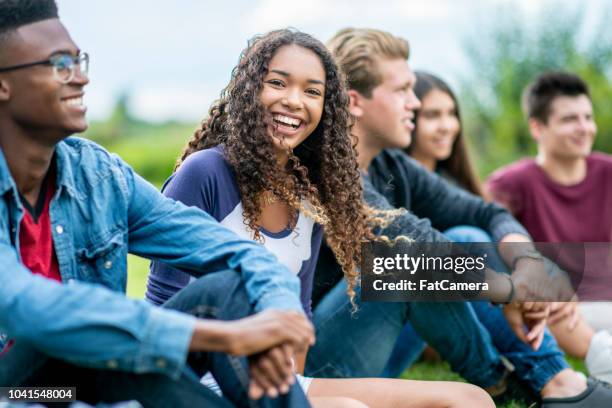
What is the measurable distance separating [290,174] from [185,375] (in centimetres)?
108

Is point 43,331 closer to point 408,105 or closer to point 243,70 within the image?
point 243,70

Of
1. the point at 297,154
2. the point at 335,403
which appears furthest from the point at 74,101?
the point at 335,403

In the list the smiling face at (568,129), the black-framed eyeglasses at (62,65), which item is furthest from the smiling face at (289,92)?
the smiling face at (568,129)

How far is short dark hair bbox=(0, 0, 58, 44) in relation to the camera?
2.12 metres

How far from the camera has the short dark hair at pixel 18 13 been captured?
2119 millimetres

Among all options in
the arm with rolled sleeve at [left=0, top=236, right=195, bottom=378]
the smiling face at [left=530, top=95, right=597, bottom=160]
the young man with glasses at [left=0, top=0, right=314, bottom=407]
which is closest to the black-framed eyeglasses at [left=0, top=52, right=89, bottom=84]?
the young man with glasses at [left=0, top=0, right=314, bottom=407]

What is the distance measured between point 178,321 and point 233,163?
38.0 inches

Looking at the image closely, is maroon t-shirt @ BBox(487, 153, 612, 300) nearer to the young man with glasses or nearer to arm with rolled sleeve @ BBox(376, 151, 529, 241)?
arm with rolled sleeve @ BBox(376, 151, 529, 241)

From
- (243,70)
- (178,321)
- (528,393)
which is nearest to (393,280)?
(528,393)

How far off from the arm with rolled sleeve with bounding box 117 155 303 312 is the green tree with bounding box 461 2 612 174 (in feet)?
29.3

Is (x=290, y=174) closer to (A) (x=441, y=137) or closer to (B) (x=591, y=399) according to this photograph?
(B) (x=591, y=399)

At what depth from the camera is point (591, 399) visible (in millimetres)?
3178

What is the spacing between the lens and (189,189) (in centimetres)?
273

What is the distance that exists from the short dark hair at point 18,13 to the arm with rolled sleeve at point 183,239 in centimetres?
49
